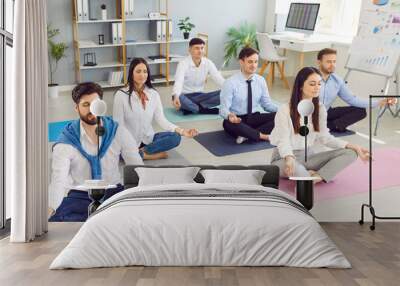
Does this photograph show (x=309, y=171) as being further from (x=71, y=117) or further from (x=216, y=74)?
(x=71, y=117)

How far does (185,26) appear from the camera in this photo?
19.5 feet

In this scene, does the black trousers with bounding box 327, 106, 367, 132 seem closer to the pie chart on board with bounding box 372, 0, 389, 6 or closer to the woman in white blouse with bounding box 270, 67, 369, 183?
the woman in white blouse with bounding box 270, 67, 369, 183

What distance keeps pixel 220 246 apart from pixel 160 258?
35 cm

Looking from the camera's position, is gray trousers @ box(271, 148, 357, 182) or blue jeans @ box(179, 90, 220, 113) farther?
blue jeans @ box(179, 90, 220, 113)

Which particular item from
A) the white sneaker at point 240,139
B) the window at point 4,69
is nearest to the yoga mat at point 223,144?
the white sneaker at point 240,139

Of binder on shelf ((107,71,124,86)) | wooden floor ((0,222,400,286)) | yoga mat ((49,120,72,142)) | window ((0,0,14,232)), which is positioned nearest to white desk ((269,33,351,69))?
binder on shelf ((107,71,124,86))

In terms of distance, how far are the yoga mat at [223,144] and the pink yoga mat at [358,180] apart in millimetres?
517

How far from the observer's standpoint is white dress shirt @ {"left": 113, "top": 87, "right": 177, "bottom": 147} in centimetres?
514

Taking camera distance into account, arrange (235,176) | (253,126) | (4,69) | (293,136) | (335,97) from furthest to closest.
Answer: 1. (253,126)
2. (335,97)
3. (293,136)
4. (235,176)
5. (4,69)

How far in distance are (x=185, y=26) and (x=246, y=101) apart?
1.14 metres

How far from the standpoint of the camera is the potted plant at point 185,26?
592 centimetres

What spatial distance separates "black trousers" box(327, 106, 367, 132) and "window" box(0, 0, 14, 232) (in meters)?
2.73

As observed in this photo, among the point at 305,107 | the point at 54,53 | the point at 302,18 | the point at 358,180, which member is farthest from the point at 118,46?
the point at 358,180

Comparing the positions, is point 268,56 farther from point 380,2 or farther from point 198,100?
point 380,2
